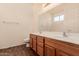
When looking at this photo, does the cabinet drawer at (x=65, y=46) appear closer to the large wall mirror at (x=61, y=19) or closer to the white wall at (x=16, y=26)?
the white wall at (x=16, y=26)

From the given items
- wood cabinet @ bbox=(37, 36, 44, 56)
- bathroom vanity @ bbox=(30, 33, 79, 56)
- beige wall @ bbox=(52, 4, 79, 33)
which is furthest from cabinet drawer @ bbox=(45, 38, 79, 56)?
beige wall @ bbox=(52, 4, 79, 33)

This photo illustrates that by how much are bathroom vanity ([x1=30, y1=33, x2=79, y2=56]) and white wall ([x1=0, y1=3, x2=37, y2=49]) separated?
0.35 m

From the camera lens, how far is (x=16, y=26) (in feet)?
7.22

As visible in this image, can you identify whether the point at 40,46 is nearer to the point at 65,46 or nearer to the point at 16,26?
the point at 16,26

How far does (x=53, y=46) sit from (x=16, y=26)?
2.43 ft

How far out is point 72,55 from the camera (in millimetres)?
1453

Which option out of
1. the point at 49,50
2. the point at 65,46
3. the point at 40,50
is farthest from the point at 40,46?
the point at 65,46

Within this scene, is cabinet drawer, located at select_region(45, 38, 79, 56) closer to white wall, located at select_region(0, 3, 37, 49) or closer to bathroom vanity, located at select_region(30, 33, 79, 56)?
bathroom vanity, located at select_region(30, 33, 79, 56)

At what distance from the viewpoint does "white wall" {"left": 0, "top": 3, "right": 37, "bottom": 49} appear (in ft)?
6.98

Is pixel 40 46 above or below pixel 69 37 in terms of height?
below

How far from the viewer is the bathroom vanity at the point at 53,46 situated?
1467 millimetres

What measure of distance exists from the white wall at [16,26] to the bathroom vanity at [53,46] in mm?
348

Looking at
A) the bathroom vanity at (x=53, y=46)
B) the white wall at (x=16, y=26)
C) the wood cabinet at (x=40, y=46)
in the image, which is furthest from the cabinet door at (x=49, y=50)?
the white wall at (x=16, y=26)

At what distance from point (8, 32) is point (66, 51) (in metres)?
1.10
